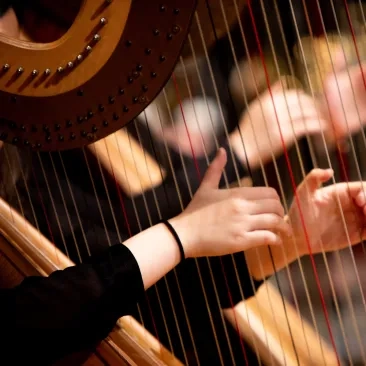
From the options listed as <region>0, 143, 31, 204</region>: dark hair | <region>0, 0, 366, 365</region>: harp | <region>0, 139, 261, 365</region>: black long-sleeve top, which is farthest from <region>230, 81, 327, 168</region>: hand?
<region>0, 143, 31, 204</region>: dark hair

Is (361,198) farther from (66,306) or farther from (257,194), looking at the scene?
(66,306)

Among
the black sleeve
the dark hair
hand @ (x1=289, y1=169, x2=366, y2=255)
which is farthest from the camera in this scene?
the dark hair

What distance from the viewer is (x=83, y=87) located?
0.91 meters

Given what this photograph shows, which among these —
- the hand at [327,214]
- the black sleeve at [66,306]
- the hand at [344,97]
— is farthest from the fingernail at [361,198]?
the black sleeve at [66,306]

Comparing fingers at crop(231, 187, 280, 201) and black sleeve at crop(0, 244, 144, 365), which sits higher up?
fingers at crop(231, 187, 280, 201)

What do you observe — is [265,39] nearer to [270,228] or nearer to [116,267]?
[270,228]

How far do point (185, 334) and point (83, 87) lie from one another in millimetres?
597

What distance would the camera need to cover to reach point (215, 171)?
0.98 metres

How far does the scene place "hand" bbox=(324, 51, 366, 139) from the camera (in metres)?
0.99

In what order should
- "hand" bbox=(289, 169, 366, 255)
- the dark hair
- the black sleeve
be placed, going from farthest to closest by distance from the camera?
the dark hair
"hand" bbox=(289, 169, 366, 255)
the black sleeve

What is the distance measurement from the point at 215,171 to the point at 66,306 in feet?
1.06

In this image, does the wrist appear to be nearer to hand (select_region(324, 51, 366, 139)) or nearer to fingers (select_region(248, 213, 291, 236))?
fingers (select_region(248, 213, 291, 236))

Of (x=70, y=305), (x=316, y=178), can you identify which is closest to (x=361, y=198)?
(x=316, y=178)

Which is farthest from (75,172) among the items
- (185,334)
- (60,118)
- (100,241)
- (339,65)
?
(339,65)
